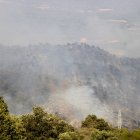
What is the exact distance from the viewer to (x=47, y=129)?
6512cm

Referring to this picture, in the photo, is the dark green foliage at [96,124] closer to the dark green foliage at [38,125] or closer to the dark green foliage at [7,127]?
the dark green foliage at [38,125]

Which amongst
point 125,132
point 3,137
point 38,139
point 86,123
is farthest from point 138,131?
point 86,123

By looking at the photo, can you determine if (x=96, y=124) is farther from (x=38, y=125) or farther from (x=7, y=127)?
(x=7, y=127)

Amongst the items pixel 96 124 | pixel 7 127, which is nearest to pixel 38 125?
A: pixel 7 127

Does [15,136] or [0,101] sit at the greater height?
[0,101]

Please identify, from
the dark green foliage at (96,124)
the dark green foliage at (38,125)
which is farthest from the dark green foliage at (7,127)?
the dark green foliage at (96,124)

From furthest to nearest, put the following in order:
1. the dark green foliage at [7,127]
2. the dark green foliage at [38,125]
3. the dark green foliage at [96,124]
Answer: the dark green foliage at [96,124], the dark green foliage at [38,125], the dark green foliage at [7,127]

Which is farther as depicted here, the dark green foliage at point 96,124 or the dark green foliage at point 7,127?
the dark green foliage at point 96,124

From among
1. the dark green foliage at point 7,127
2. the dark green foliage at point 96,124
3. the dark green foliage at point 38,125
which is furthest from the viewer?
the dark green foliage at point 96,124

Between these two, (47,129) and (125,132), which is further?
(47,129)

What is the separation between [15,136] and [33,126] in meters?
22.2

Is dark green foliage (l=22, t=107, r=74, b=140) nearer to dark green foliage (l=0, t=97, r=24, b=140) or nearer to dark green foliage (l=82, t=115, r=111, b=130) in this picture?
dark green foliage (l=0, t=97, r=24, b=140)

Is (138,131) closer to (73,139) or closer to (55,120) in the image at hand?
(73,139)

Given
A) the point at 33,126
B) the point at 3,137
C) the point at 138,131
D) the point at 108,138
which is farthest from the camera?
the point at 33,126
